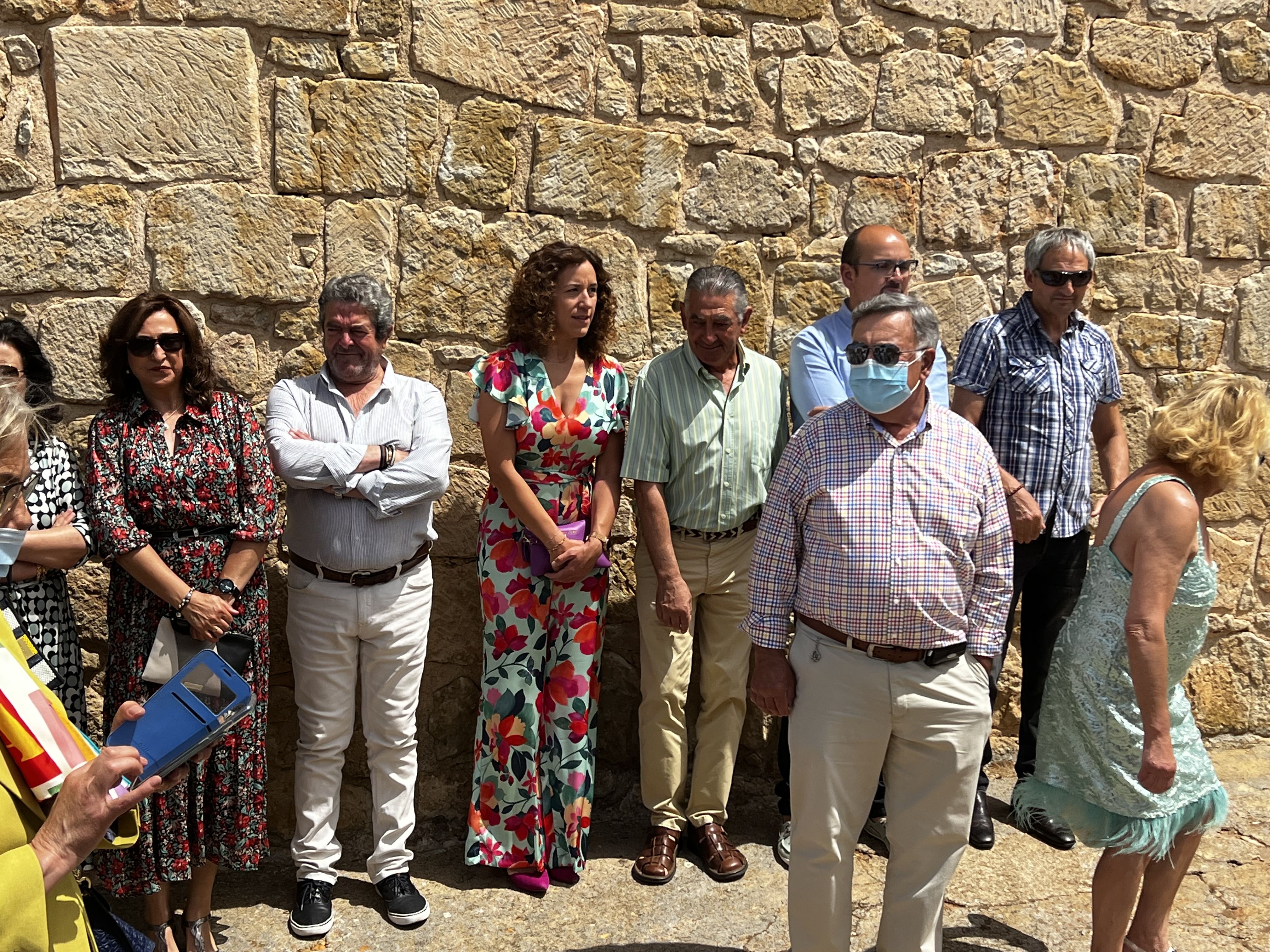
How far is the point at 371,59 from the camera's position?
12.2 ft

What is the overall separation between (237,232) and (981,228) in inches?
104

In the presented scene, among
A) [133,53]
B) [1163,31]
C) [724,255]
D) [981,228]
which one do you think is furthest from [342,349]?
[1163,31]

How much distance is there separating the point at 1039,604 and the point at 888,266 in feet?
4.28

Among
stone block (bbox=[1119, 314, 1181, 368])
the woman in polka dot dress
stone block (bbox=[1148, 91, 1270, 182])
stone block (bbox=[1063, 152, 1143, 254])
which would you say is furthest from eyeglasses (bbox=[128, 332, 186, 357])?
stone block (bbox=[1148, 91, 1270, 182])

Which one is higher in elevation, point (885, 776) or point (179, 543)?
point (179, 543)

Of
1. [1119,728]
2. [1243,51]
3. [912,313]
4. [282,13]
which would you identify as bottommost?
[1119,728]

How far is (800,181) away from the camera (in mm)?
4145

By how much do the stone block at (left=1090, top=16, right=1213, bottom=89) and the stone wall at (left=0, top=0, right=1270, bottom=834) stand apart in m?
0.01

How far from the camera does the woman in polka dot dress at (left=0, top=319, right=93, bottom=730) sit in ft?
9.71

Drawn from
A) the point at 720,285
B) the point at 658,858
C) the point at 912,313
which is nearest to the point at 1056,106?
the point at 720,285

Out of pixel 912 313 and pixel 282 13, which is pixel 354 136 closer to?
pixel 282 13

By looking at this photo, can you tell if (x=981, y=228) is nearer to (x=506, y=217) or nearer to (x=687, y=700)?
(x=506, y=217)

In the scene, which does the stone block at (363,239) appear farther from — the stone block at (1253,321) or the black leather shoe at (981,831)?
the stone block at (1253,321)

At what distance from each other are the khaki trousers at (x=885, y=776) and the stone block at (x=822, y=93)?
6.77ft
